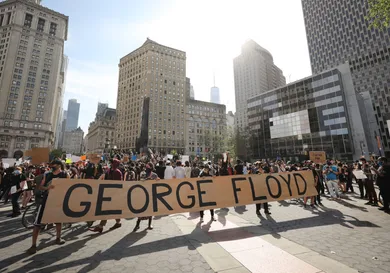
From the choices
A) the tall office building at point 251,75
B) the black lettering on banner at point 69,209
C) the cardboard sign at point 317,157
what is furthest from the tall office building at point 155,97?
the black lettering on banner at point 69,209

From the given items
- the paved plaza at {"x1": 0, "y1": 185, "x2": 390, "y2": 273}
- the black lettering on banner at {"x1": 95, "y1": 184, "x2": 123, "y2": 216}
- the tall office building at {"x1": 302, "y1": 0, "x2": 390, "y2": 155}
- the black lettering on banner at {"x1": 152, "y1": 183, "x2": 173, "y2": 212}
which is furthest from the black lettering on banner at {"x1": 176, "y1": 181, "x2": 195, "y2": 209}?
the tall office building at {"x1": 302, "y1": 0, "x2": 390, "y2": 155}

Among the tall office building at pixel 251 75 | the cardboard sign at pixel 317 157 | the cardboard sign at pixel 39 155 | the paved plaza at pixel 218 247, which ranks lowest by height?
the paved plaza at pixel 218 247

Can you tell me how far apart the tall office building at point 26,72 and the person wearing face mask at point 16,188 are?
326ft

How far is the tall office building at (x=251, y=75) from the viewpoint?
154m

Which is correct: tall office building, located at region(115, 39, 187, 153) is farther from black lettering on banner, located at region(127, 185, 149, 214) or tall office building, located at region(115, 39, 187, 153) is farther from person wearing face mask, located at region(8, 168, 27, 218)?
black lettering on banner, located at region(127, 185, 149, 214)

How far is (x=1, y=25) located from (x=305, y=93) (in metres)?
142

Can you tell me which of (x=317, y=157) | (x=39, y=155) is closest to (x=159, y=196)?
(x=39, y=155)

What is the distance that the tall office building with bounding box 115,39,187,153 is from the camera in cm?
9331

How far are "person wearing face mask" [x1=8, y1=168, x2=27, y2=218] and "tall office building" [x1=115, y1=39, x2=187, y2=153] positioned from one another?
268 feet

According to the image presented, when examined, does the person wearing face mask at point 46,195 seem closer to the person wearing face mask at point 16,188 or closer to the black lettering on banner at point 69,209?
the black lettering on banner at point 69,209

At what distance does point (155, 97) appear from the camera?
9419cm

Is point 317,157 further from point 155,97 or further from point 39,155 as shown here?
point 155,97

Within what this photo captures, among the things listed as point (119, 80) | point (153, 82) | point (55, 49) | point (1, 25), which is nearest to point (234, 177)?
point (153, 82)

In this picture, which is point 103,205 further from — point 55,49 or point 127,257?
point 55,49
